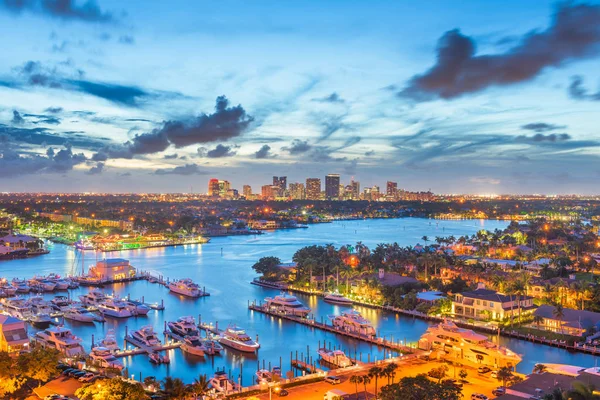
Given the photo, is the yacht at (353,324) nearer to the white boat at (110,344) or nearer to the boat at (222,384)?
the boat at (222,384)

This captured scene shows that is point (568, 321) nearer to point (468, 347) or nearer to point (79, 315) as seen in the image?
point (468, 347)

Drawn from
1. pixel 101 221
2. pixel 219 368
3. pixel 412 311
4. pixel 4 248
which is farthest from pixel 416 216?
pixel 219 368

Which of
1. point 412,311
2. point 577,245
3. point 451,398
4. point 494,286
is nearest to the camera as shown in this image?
point 451,398

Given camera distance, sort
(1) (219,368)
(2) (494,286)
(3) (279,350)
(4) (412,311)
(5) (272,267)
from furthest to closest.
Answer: (5) (272,267), (2) (494,286), (4) (412,311), (3) (279,350), (1) (219,368)

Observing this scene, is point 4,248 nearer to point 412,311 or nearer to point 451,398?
point 412,311

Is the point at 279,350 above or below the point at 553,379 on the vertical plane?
below

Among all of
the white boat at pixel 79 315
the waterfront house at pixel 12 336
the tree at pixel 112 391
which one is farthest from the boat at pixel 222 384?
the white boat at pixel 79 315
